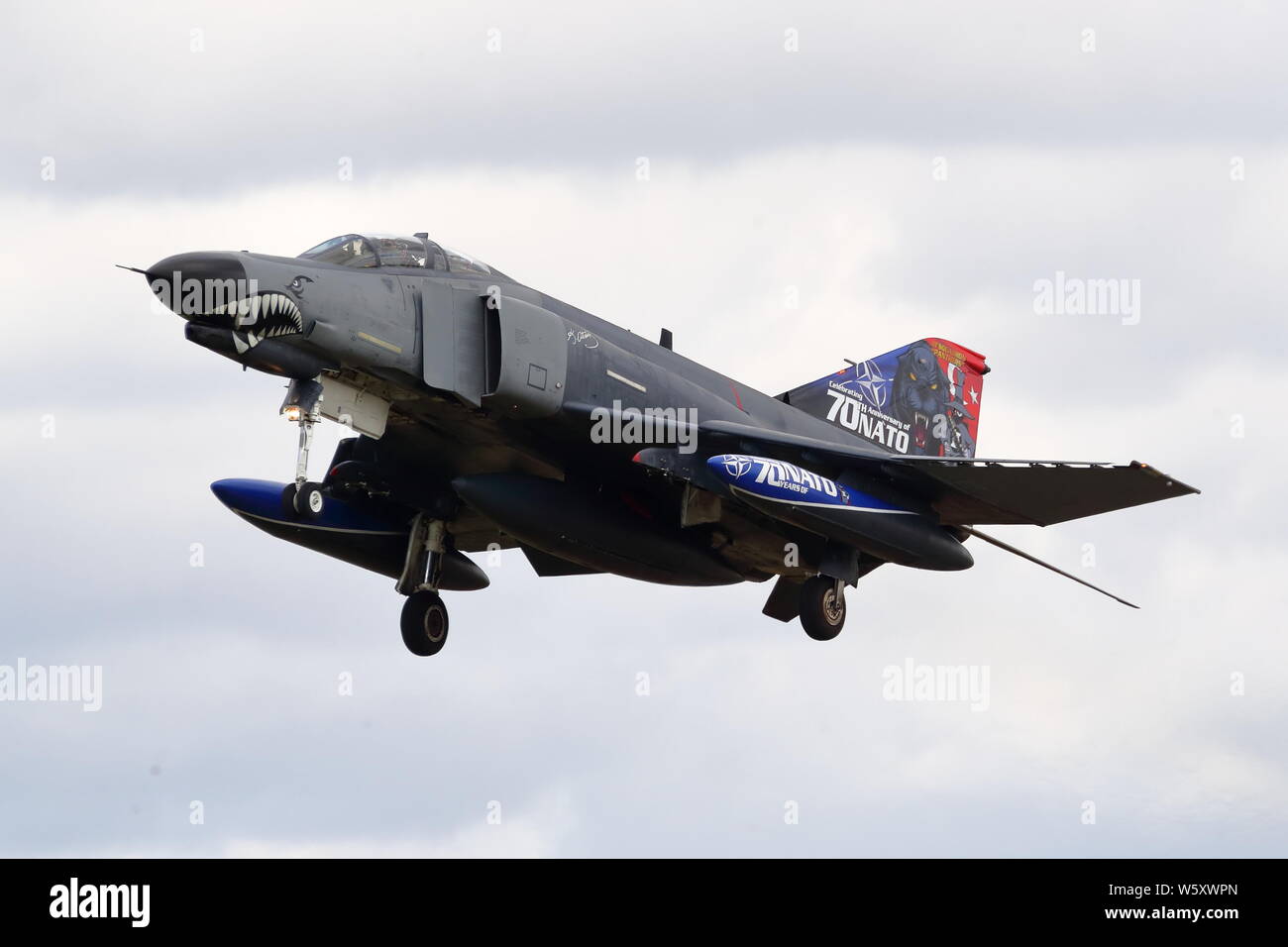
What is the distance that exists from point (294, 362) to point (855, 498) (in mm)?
7624

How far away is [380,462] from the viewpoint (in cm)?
2938

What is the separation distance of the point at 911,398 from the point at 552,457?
7.18 m

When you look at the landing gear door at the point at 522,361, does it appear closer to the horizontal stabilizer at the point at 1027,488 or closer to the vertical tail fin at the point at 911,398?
the horizontal stabilizer at the point at 1027,488

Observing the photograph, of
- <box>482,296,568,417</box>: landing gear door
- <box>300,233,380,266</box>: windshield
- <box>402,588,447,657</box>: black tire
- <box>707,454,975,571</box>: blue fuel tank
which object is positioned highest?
<box>300,233,380,266</box>: windshield

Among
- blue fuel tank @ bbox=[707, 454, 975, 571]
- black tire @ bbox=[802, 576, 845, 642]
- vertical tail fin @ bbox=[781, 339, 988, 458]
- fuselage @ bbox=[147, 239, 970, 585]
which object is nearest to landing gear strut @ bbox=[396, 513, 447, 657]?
fuselage @ bbox=[147, 239, 970, 585]

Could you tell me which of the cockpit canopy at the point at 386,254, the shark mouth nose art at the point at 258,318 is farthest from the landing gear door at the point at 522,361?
the shark mouth nose art at the point at 258,318

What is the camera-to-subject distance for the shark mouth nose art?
24.7 m

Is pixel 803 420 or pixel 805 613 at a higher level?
pixel 803 420

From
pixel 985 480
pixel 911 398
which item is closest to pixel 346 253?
pixel 985 480

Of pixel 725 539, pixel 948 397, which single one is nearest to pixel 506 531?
pixel 725 539

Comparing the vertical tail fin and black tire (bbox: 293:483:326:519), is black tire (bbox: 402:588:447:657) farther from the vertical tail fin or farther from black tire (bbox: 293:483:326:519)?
the vertical tail fin

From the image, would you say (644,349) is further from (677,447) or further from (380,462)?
(380,462)

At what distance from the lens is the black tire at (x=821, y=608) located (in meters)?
29.7

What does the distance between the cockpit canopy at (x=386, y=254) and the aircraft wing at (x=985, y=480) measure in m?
3.91
